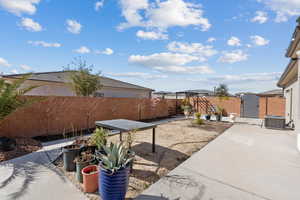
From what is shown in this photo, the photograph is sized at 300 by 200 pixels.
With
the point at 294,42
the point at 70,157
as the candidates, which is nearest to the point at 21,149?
the point at 70,157

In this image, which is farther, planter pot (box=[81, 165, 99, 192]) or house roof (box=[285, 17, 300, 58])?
house roof (box=[285, 17, 300, 58])

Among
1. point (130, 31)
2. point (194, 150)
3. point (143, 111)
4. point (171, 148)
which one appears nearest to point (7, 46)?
point (130, 31)

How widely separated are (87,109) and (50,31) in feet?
14.5

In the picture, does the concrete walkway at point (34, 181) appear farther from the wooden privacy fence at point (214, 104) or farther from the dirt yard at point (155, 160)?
the wooden privacy fence at point (214, 104)

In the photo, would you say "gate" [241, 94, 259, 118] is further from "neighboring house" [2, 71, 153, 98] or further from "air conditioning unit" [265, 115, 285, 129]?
"neighboring house" [2, 71, 153, 98]

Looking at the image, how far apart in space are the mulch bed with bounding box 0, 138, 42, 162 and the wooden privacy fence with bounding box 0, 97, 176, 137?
0.59 m

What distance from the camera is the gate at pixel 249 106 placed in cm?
1352

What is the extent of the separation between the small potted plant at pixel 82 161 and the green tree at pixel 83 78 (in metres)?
7.79

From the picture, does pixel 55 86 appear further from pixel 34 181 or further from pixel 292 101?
pixel 292 101

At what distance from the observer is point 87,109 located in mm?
7102

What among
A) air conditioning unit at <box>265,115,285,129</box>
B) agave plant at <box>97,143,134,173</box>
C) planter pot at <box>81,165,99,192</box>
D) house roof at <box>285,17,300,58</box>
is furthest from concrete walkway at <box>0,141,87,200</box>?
air conditioning unit at <box>265,115,285,129</box>

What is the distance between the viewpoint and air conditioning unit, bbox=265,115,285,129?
8258mm

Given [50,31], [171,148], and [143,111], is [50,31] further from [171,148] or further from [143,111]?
[171,148]

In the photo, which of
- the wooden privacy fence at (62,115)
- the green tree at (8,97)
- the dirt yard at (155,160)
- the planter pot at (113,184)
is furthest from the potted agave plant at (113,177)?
the wooden privacy fence at (62,115)
